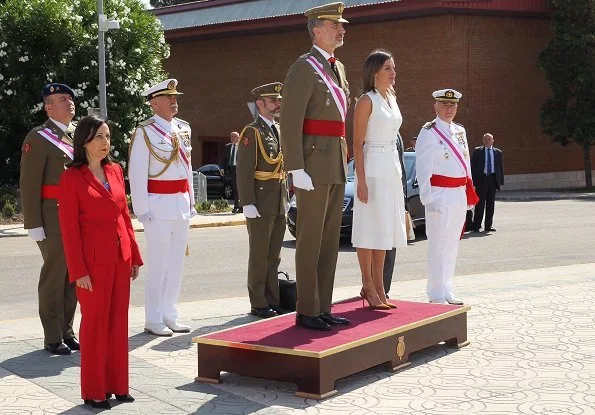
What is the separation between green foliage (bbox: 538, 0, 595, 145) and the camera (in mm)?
37562

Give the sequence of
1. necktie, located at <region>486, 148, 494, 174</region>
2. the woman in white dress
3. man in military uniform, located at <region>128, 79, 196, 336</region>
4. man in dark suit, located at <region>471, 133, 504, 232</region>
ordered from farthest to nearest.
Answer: necktie, located at <region>486, 148, 494, 174</region>, man in dark suit, located at <region>471, 133, 504, 232</region>, man in military uniform, located at <region>128, 79, 196, 336</region>, the woman in white dress

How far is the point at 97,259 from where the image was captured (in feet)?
24.3

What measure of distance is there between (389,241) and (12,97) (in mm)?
20169

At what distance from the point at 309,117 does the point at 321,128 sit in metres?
0.13

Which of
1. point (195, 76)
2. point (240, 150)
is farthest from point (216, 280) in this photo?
point (195, 76)

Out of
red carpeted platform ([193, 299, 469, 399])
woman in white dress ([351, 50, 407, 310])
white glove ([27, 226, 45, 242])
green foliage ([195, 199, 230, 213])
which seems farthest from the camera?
green foliage ([195, 199, 230, 213])

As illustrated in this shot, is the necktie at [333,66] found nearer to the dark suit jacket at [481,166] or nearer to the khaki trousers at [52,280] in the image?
the khaki trousers at [52,280]

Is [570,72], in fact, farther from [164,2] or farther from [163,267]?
[164,2]

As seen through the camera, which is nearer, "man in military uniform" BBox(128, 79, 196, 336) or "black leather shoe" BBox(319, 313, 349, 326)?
"black leather shoe" BBox(319, 313, 349, 326)

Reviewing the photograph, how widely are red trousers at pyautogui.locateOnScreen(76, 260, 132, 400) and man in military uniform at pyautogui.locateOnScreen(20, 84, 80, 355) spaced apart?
1.78 m

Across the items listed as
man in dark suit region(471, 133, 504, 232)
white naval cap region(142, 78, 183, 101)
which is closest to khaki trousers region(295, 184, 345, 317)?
white naval cap region(142, 78, 183, 101)

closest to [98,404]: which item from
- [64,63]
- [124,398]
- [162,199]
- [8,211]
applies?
[124,398]

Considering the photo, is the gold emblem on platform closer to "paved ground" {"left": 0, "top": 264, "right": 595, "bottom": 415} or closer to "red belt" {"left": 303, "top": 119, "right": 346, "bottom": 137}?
"paved ground" {"left": 0, "top": 264, "right": 595, "bottom": 415}

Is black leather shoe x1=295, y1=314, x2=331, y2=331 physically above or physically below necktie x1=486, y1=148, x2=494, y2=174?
below
